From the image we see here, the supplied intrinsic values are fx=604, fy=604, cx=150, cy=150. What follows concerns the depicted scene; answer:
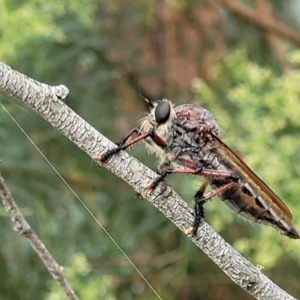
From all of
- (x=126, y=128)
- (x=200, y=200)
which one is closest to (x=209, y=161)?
(x=200, y=200)

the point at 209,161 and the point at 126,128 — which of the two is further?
the point at 126,128

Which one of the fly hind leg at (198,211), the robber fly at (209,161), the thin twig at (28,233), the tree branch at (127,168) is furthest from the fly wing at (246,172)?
the thin twig at (28,233)

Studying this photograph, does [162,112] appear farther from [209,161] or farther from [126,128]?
[126,128]

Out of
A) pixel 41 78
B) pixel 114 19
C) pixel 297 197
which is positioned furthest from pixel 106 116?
pixel 297 197

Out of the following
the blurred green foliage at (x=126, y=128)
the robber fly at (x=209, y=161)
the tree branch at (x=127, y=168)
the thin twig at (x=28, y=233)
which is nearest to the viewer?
the tree branch at (x=127, y=168)

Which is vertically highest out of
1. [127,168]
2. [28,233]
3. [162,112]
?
[162,112]

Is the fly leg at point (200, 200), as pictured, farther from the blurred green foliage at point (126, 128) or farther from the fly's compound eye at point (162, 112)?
the blurred green foliage at point (126, 128)

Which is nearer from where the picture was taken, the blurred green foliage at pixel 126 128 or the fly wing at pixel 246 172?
the fly wing at pixel 246 172

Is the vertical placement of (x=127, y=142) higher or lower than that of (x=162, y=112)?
lower
